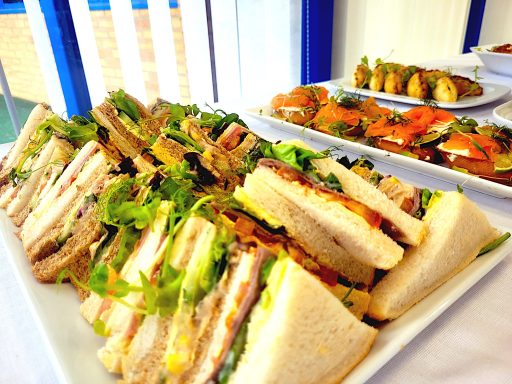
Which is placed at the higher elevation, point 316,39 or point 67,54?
point 67,54

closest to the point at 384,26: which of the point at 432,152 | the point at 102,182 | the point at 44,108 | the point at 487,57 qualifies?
the point at 487,57

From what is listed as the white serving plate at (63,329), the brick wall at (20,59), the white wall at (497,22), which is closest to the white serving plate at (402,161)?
the white serving plate at (63,329)

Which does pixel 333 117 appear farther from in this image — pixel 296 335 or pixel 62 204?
pixel 296 335

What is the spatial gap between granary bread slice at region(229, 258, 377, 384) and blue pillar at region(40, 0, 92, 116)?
427cm

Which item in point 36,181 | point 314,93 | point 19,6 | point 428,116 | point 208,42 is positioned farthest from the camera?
point 208,42

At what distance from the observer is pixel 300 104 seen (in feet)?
9.45

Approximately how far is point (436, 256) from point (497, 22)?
26.5 feet

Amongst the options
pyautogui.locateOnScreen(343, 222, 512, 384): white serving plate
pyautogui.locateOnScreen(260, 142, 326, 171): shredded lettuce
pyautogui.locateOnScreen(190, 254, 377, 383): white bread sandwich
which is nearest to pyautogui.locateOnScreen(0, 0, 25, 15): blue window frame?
pyautogui.locateOnScreen(260, 142, 326, 171): shredded lettuce

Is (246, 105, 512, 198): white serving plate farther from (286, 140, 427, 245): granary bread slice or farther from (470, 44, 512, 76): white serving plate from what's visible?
(470, 44, 512, 76): white serving plate

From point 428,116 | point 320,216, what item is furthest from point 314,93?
point 320,216

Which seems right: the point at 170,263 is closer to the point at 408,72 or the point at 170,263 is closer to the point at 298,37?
the point at 408,72

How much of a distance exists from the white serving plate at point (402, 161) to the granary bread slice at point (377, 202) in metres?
0.64

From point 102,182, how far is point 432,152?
5.41 feet

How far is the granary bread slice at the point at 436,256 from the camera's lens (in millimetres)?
1205
